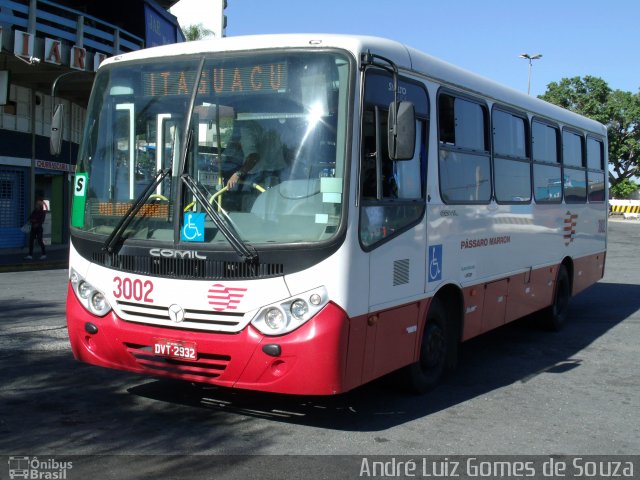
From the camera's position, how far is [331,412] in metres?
6.60

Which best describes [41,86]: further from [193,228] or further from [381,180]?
[381,180]

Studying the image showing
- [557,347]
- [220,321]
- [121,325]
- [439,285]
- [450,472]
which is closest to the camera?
[450,472]

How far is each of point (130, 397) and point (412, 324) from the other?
8.37 feet

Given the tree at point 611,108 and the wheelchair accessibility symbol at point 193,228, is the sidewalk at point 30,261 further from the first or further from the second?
the tree at point 611,108

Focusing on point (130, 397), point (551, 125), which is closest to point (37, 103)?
point (551, 125)

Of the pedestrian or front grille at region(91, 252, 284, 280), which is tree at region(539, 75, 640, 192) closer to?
the pedestrian

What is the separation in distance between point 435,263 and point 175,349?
99.6 inches

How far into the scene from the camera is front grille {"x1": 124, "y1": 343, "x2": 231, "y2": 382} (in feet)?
18.9

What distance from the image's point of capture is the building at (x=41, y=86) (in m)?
19.6

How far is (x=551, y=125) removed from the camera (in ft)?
35.8

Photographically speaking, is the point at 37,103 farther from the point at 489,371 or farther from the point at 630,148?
the point at 630,148

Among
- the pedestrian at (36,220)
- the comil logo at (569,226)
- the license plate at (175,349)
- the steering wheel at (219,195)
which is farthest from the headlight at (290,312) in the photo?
the pedestrian at (36,220)

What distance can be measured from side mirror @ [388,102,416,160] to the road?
216cm

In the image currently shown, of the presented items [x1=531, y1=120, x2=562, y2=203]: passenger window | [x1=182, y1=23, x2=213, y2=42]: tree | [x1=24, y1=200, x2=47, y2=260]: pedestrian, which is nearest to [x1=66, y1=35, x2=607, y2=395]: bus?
[x1=531, y1=120, x2=562, y2=203]: passenger window
